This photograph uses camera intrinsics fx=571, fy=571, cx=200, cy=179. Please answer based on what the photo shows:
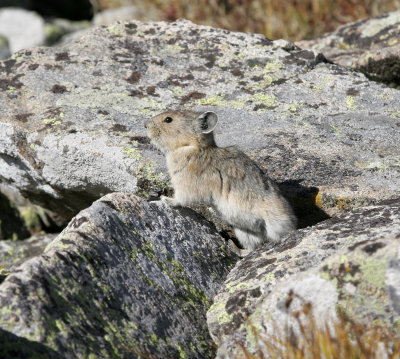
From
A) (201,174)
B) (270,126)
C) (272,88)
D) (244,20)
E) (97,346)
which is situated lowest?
(97,346)

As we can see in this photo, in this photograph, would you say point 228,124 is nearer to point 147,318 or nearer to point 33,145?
point 33,145

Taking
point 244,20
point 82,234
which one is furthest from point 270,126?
point 244,20

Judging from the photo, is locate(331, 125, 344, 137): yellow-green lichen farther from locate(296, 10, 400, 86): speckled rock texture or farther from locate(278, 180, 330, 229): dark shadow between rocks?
locate(296, 10, 400, 86): speckled rock texture

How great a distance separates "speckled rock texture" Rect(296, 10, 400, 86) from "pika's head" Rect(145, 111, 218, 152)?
9.02 ft

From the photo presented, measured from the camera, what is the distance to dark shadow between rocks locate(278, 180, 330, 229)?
237 inches

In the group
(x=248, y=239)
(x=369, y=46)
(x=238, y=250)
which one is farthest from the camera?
(x=369, y=46)

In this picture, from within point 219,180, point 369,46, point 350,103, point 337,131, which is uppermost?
point 369,46

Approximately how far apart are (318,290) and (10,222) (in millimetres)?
6521

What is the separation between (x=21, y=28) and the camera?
19484 millimetres

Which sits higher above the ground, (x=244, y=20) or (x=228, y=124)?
(x=244, y=20)

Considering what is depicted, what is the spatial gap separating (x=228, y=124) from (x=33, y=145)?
7.55 feet

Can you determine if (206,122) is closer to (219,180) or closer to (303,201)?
(219,180)

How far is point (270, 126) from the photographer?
269 inches

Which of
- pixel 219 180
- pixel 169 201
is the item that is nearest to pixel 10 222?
pixel 169 201
